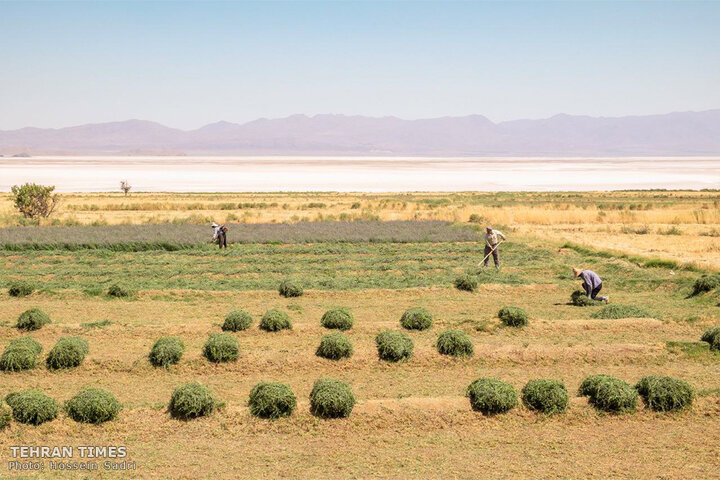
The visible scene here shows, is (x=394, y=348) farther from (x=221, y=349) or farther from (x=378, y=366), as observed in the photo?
(x=221, y=349)

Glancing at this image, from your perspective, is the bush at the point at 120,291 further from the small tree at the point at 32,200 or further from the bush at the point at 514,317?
the small tree at the point at 32,200

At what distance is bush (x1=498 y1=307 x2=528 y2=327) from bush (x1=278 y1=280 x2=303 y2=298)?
6.61m

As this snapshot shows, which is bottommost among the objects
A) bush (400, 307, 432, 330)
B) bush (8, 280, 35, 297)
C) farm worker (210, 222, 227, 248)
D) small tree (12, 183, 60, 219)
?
bush (400, 307, 432, 330)

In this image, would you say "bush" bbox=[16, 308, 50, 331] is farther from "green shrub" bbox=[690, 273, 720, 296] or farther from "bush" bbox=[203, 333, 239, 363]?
"green shrub" bbox=[690, 273, 720, 296]

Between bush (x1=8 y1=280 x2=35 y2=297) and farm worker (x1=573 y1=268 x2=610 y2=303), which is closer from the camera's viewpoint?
farm worker (x1=573 y1=268 x2=610 y2=303)

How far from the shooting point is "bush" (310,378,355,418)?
36.7 feet

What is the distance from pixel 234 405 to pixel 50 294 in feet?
37.1

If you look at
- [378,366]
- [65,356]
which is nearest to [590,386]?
[378,366]

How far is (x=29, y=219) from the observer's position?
44.1 metres

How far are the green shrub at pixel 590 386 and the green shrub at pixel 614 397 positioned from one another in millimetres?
89

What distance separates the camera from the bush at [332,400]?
11.2 m

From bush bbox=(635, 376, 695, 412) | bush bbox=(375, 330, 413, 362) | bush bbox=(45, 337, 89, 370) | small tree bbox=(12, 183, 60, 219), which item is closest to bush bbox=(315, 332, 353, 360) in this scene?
bush bbox=(375, 330, 413, 362)

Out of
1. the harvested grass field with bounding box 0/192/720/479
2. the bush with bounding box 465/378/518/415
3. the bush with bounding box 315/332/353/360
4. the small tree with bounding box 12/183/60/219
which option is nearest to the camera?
the harvested grass field with bounding box 0/192/720/479

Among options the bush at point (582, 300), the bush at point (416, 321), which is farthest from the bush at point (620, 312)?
the bush at point (416, 321)
